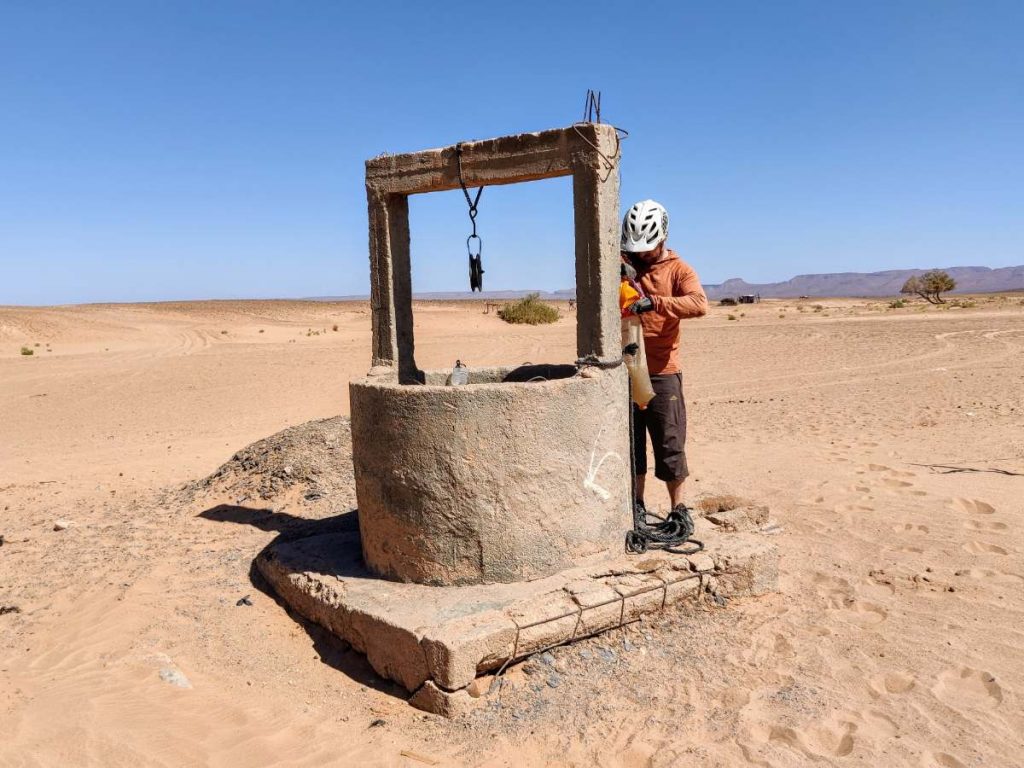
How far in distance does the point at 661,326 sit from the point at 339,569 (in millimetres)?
2410

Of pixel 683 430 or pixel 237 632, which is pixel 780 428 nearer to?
pixel 683 430

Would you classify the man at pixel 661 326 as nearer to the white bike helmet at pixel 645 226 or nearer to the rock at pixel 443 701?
the white bike helmet at pixel 645 226

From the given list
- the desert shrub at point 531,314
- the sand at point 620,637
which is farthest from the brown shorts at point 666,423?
the desert shrub at point 531,314

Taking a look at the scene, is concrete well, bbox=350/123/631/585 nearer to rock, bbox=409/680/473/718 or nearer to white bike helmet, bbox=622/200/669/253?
white bike helmet, bbox=622/200/669/253

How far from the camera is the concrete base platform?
148 inches

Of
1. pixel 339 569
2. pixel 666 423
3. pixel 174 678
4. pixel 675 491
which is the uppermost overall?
pixel 666 423

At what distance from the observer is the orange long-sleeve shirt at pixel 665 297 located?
15.7 ft

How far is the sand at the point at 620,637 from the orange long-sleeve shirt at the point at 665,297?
151 cm

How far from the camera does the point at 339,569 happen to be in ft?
15.8

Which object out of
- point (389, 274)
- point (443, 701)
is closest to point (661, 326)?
point (389, 274)

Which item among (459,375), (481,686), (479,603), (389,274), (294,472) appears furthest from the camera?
(294,472)

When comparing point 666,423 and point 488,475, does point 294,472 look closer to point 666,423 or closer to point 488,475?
point 488,475

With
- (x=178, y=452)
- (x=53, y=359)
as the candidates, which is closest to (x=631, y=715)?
(x=178, y=452)

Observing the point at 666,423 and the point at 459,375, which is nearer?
the point at 666,423
